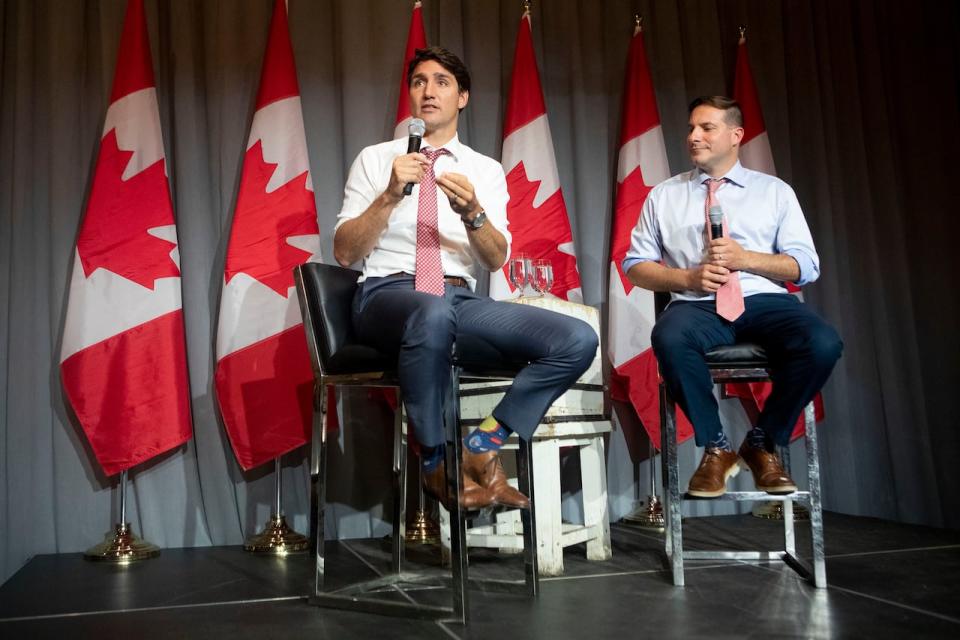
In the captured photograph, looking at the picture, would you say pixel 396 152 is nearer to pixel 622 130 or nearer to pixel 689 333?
pixel 689 333

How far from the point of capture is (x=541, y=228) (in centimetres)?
338

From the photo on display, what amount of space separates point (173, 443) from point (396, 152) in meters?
Answer: 1.38

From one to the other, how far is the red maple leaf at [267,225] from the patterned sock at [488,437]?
4.42 feet

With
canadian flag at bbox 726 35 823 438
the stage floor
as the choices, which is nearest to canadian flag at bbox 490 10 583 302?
canadian flag at bbox 726 35 823 438

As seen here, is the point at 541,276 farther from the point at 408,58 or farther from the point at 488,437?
the point at 408,58

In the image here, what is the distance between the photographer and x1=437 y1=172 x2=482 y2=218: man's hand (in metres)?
2.04

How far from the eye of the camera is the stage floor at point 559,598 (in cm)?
179

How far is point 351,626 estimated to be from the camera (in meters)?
1.85

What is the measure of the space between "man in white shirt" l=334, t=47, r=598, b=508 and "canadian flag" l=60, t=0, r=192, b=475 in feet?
3.35

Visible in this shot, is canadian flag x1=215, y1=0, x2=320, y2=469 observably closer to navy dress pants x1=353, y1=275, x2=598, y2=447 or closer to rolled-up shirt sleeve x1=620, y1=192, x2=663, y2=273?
navy dress pants x1=353, y1=275, x2=598, y2=447

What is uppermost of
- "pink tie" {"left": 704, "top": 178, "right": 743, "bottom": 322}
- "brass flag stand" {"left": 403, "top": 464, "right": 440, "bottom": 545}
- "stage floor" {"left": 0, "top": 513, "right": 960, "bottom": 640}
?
"pink tie" {"left": 704, "top": 178, "right": 743, "bottom": 322}

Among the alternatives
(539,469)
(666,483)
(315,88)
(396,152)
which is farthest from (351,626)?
(315,88)

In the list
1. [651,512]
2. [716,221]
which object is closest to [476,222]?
[716,221]

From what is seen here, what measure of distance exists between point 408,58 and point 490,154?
55 centimetres
